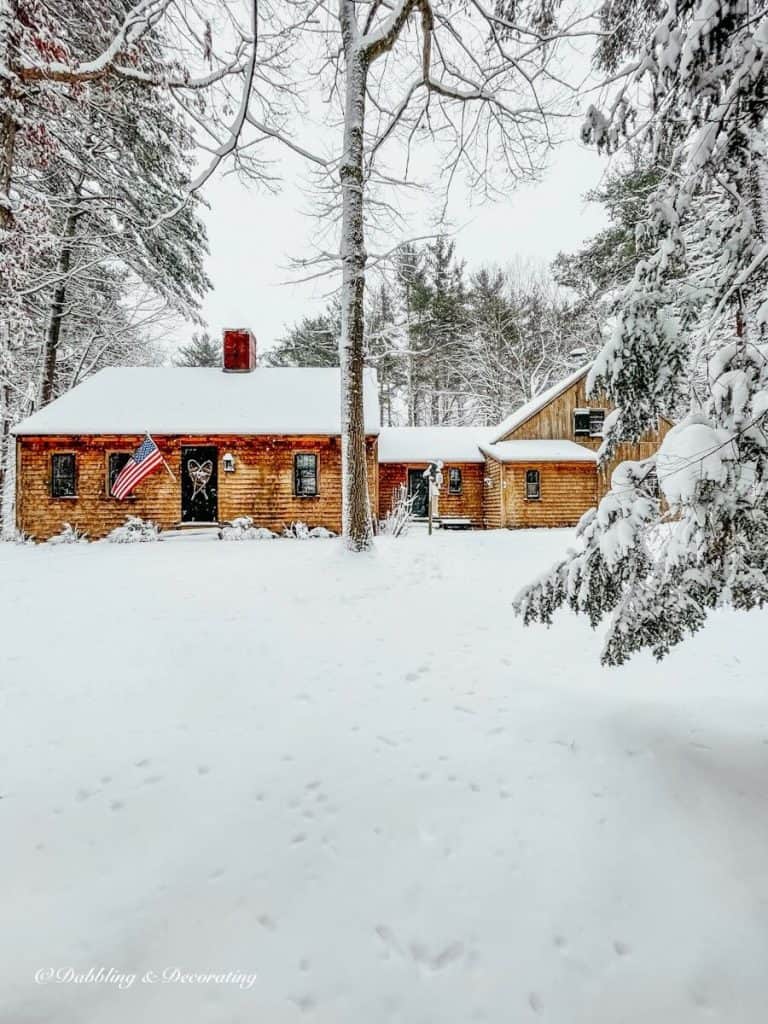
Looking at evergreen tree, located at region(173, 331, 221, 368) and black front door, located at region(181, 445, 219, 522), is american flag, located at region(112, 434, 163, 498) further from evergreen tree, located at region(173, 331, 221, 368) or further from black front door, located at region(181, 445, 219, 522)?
evergreen tree, located at region(173, 331, 221, 368)

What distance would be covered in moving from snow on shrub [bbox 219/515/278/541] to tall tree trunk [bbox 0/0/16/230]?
25.6 ft

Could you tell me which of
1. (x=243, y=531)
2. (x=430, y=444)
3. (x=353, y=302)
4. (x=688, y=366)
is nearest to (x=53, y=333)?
(x=243, y=531)

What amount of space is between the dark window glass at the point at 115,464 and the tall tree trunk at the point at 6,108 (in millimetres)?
7243

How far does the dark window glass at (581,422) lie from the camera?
17.2m

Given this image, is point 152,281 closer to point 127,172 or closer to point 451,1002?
point 127,172

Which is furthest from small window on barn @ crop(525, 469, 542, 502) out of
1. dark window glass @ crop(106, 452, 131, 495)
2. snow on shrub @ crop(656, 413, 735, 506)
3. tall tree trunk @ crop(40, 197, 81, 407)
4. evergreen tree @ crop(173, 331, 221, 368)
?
evergreen tree @ crop(173, 331, 221, 368)

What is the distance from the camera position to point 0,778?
2.78 meters

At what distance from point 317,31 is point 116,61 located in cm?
374

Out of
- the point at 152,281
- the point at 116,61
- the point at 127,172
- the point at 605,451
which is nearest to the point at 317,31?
the point at 116,61

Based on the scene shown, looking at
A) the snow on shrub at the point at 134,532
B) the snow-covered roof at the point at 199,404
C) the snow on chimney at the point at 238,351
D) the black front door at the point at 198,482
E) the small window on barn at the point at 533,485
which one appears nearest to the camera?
the snow on shrub at the point at 134,532

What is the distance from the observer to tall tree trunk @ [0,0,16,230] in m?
5.57

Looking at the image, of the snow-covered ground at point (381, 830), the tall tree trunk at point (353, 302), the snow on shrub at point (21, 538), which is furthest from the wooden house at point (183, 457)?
the snow-covered ground at point (381, 830)

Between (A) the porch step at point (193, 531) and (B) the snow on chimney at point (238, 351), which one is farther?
(B) the snow on chimney at point (238, 351)

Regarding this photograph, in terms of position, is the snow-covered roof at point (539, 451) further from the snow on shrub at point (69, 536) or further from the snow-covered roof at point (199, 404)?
the snow on shrub at point (69, 536)
